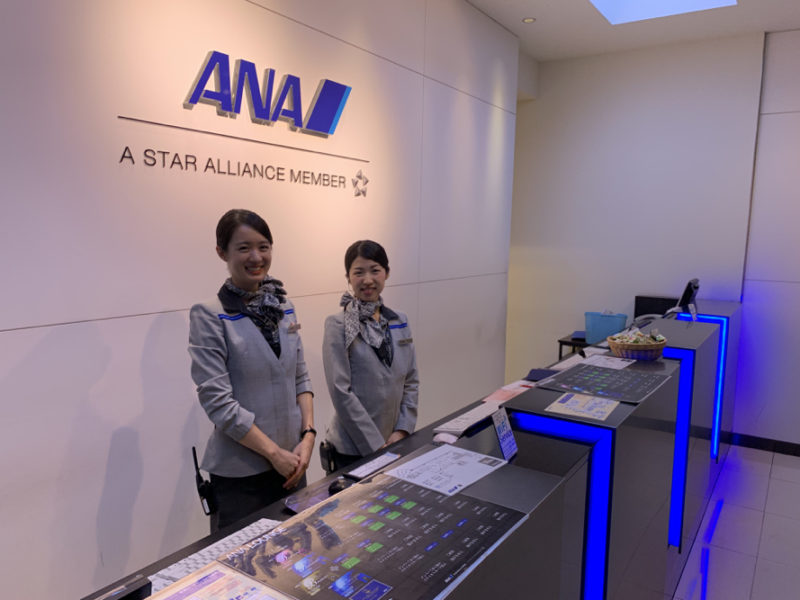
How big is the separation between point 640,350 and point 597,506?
1149 millimetres

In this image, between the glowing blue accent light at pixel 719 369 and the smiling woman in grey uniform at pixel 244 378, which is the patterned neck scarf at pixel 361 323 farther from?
the glowing blue accent light at pixel 719 369

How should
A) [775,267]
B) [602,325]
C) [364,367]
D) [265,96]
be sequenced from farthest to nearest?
1. [775,267]
2. [602,325]
3. [265,96]
4. [364,367]

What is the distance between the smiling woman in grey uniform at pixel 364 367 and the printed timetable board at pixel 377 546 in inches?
37.4

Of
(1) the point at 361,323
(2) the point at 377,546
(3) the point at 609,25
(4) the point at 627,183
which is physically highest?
(3) the point at 609,25

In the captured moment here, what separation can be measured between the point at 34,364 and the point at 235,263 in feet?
2.85

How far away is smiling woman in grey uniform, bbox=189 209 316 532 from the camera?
1.88 metres

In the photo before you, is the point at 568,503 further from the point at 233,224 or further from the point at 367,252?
the point at 233,224

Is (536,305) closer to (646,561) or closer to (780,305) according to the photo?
(780,305)

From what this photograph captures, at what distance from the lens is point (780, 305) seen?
4.99 m

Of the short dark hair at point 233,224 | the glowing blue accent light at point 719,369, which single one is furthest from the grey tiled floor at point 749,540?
the short dark hair at point 233,224

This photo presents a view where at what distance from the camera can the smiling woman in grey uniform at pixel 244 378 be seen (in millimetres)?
1875

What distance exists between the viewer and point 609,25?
4797mm

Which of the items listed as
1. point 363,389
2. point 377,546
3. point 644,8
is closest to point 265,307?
point 363,389

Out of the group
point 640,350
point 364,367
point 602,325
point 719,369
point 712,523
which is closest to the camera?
point 364,367
